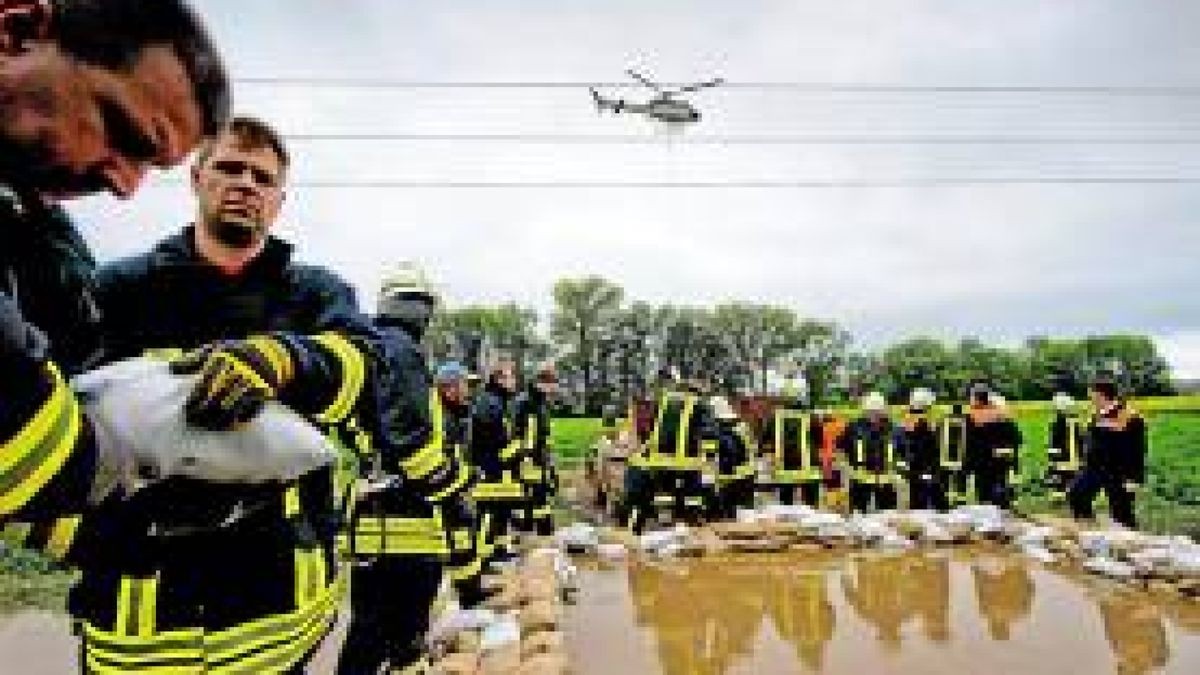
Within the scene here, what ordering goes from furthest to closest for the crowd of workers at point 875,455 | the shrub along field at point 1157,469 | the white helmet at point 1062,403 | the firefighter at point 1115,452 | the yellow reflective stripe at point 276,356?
the shrub along field at point 1157,469 → the white helmet at point 1062,403 → the firefighter at point 1115,452 → the crowd of workers at point 875,455 → the yellow reflective stripe at point 276,356

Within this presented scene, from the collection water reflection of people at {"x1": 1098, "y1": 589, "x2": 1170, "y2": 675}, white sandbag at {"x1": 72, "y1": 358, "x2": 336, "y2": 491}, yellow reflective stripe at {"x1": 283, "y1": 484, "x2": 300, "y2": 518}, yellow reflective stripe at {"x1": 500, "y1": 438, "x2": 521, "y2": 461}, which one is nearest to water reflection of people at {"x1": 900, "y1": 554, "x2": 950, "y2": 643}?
water reflection of people at {"x1": 1098, "y1": 589, "x2": 1170, "y2": 675}

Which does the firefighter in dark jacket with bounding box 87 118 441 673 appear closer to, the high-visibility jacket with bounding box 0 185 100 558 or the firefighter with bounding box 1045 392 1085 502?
the high-visibility jacket with bounding box 0 185 100 558

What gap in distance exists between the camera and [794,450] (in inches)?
585

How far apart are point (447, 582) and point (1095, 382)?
773 cm

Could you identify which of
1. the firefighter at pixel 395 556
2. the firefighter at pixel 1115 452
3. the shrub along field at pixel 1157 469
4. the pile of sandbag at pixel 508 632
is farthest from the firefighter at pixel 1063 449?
the firefighter at pixel 395 556

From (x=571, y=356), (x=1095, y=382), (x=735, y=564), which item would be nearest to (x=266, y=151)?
(x=735, y=564)

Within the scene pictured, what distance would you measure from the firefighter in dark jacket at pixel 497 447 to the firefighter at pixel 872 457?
5.41 m

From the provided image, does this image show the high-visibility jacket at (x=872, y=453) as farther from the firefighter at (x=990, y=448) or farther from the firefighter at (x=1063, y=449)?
the firefighter at (x=1063, y=449)

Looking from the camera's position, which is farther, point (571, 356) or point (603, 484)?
point (571, 356)

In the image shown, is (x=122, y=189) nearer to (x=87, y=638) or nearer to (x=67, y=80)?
(x=67, y=80)

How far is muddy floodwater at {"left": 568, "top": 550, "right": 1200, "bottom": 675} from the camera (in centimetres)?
714

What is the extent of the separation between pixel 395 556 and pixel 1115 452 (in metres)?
9.47

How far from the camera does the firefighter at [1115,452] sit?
1304cm

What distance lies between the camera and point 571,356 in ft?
347
